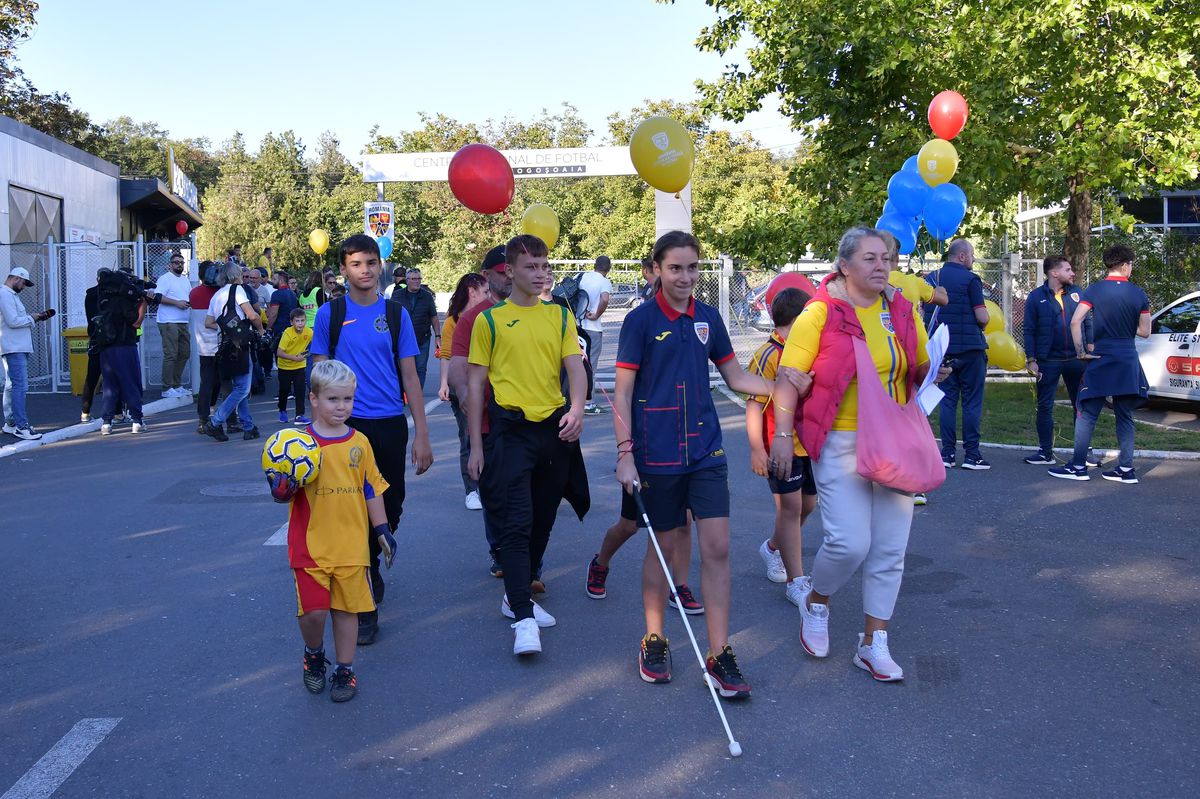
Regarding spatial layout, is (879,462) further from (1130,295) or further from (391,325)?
(1130,295)

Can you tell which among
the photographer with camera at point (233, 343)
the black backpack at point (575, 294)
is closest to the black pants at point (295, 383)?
the photographer with camera at point (233, 343)

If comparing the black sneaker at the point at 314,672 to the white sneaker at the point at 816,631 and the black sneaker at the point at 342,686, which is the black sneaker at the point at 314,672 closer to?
the black sneaker at the point at 342,686

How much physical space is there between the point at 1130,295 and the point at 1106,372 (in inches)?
25.9

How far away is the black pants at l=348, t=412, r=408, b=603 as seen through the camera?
547cm

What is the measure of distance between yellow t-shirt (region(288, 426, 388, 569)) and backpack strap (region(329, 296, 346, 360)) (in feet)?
2.97

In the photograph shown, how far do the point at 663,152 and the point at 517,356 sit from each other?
3.72 meters

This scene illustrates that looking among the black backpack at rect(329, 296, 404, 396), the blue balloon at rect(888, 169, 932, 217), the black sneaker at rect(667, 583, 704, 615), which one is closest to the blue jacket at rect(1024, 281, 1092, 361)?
the blue balloon at rect(888, 169, 932, 217)

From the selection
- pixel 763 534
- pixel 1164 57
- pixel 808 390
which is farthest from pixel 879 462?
pixel 1164 57

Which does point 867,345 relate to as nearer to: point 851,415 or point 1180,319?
point 851,415

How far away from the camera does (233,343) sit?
11703 millimetres

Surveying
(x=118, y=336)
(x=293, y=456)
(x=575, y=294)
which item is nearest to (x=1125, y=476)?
(x=575, y=294)

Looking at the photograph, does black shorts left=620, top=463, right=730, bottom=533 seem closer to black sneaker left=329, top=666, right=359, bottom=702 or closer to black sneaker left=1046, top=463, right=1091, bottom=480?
black sneaker left=329, top=666, right=359, bottom=702

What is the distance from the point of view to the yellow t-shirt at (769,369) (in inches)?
217

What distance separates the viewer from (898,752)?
4008mm
